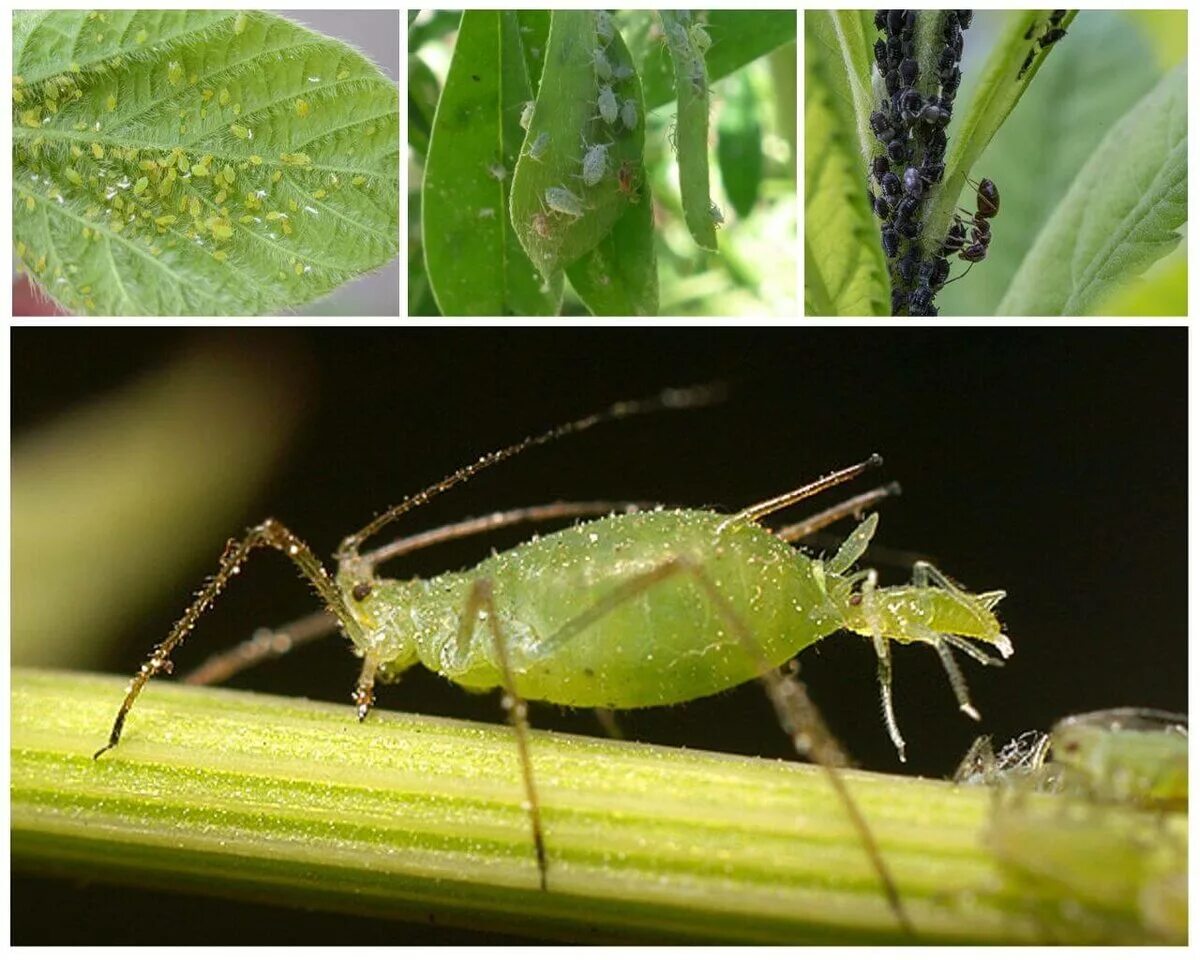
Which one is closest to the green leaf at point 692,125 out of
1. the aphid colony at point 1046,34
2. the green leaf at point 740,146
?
the green leaf at point 740,146

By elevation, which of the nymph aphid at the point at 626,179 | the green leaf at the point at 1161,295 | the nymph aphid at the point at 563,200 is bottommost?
the green leaf at the point at 1161,295

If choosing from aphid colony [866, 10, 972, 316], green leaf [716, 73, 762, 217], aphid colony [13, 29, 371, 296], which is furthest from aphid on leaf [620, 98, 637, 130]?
aphid colony [13, 29, 371, 296]

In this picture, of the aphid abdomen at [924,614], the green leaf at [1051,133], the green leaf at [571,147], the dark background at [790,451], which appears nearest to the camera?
the aphid abdomen at [924,614]

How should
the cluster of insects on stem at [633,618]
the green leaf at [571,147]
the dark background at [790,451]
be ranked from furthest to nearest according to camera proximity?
1. the dark background at [790,451]
2. the green leaf at [571,147]
3. the cluster of insects on stem at [633,618]

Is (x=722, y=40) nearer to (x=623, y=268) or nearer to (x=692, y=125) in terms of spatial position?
(x=692, y=125)

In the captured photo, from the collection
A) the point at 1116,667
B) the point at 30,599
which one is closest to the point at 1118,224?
the point at 1116,667

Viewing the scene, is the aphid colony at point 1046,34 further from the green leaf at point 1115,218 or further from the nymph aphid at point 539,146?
the nymph aphid at point 539,146
